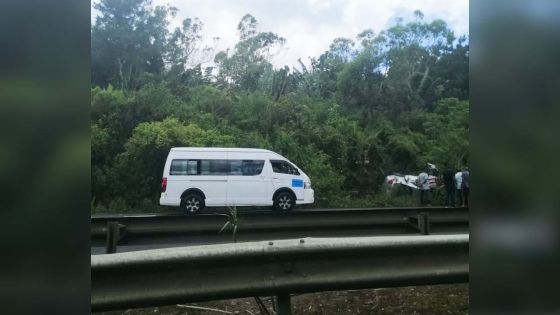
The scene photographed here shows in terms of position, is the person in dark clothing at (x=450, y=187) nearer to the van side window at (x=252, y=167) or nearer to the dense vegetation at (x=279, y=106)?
the dense vegetation at (x=279, y=106)

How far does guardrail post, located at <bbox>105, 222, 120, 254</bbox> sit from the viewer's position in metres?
5.73

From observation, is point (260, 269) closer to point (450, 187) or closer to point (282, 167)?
point (282, 167)

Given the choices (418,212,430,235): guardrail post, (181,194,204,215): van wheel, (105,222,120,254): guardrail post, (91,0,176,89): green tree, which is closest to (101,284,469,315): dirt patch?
(105,222,120,254): guardrail post

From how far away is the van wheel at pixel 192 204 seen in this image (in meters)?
13.6

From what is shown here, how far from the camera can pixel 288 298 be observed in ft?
8.49

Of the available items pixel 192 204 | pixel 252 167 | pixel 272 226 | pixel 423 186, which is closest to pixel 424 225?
pixel 272 226

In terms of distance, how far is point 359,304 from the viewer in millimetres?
3064

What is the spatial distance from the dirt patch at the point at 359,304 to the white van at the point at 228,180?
10599 millimetres

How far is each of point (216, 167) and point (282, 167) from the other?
82.6 inches
